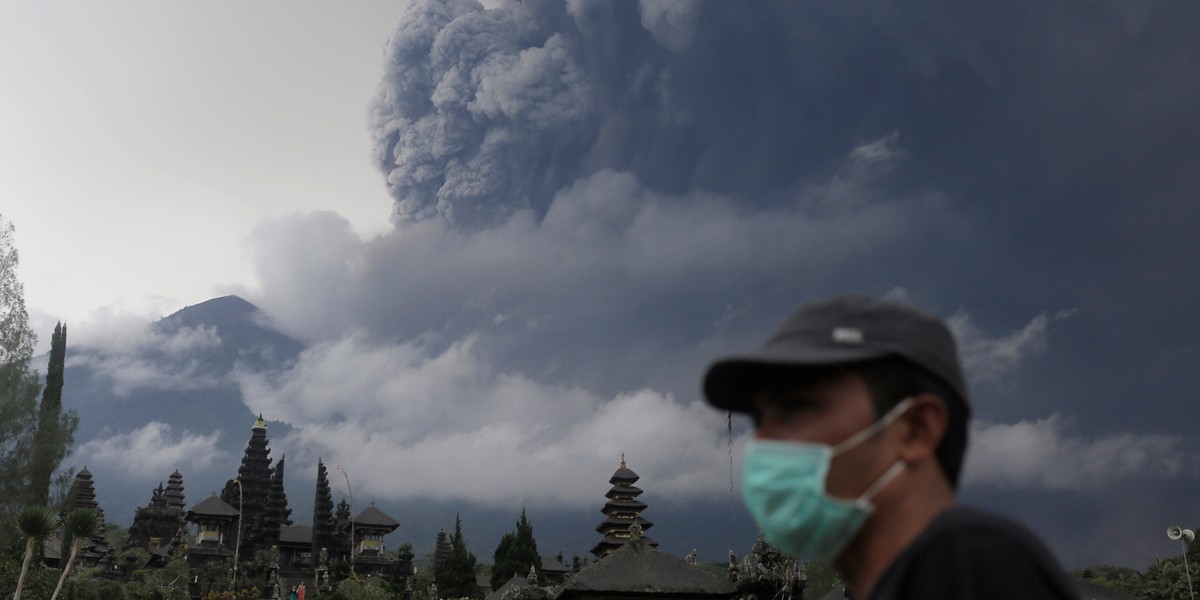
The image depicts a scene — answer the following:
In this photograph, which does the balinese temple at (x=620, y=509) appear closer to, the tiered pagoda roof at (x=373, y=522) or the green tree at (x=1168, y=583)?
the tiered pagoda roof at (x=373, y=522)

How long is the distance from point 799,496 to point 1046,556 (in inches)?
18.0

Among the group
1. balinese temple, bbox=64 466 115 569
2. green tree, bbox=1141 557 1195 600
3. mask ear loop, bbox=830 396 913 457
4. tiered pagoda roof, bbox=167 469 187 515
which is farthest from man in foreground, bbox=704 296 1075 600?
tiered pagoda roof, bbox=167 469 187 515

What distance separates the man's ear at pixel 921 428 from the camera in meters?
1.81

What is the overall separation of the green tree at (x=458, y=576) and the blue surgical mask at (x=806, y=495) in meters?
60.0

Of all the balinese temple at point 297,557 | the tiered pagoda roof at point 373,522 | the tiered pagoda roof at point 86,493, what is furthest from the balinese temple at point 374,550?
the tiered pagoda roof at point 86,493

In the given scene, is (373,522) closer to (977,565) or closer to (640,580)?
(640,580)

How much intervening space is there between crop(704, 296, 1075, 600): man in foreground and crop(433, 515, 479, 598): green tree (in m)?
60.0

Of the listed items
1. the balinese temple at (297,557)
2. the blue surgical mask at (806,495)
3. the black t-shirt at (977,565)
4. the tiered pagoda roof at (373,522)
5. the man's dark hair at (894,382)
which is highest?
the tiered pagoda roof at (373,522)

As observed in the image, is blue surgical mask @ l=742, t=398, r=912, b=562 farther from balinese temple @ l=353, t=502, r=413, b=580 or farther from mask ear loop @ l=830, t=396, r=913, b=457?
balinese temple @ l=353, t=502, r=413, b=580

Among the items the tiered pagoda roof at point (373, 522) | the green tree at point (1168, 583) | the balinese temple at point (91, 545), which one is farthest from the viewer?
the tiered pagoda roof at point (373, 522)

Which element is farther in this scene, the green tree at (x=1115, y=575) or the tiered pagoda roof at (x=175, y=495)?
the tiered pagoda roof at (x=175, y=495)

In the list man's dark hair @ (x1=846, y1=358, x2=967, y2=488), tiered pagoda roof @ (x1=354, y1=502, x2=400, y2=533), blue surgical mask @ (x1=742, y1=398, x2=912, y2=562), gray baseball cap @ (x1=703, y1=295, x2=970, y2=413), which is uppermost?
tiered pagoda roof @ (x1=354, y1=502, x2=400, y2=533)

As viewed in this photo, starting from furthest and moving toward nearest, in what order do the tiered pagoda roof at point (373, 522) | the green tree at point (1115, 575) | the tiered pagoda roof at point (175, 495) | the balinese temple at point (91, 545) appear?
the tiered pagoda roof at point (175, 495)
the tiered pagoda roof at point (373, 522)
the balinese temple at point (91, 545)
the green tree at point (1115, 575)

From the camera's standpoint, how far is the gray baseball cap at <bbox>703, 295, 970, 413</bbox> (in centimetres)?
177
